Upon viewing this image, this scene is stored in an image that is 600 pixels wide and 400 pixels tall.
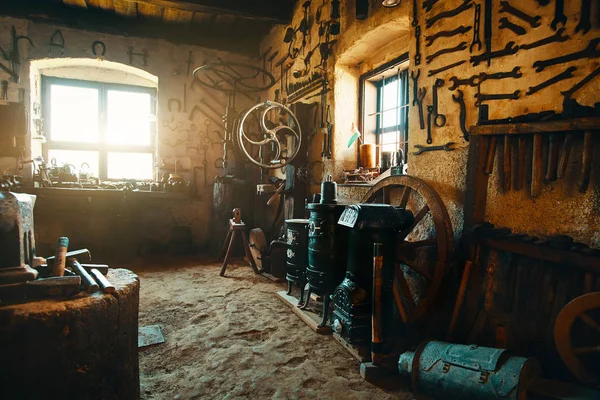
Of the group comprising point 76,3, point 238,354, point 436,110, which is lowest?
point 238,354

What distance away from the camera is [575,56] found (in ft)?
6.55

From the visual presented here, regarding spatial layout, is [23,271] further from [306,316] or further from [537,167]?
[537,167]

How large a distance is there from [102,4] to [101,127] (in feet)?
6.68

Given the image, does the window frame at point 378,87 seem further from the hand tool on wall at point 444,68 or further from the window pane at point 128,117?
the window pane at point 128,117

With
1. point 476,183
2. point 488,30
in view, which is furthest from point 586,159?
point 488,30

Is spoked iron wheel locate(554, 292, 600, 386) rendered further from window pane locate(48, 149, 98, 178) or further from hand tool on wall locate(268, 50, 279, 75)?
window pane locate(48, 149, 98, 178)

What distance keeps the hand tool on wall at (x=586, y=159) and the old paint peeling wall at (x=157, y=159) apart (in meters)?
4.75

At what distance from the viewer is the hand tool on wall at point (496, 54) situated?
2339mm

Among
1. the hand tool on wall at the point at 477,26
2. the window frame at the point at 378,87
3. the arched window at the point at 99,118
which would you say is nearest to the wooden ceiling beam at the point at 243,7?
the arched window at the point at 99,118

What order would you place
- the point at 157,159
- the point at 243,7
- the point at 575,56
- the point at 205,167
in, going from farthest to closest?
the point at 205,167 < the point at 157,159 < the point at 243,7 < the point at 575,56

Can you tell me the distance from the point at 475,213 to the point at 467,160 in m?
0.40

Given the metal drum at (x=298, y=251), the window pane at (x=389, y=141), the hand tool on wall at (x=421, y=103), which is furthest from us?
the window pane at (x=389, y=141)

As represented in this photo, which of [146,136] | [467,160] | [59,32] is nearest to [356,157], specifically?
[467,160]

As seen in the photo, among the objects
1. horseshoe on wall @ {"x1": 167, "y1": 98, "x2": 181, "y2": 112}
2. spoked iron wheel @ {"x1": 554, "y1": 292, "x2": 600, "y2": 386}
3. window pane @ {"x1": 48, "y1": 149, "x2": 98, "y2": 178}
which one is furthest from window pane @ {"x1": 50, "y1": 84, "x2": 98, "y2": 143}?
spoked iron wheel @ {"x1": 554, "y1": 292, "x2": 600, "y2": 386}
